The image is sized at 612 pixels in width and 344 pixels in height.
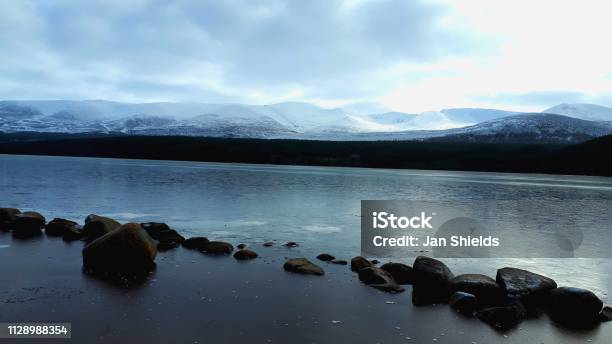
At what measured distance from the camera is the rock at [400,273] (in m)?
18.7

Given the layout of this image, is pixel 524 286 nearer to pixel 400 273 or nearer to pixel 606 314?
pixel 606 314

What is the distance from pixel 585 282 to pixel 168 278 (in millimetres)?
17430

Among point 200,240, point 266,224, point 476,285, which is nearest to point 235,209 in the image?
point 266,224

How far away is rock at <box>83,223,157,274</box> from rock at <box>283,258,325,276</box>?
19.4 feet

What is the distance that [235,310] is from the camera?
14703mm

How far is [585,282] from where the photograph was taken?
1950 centimetres

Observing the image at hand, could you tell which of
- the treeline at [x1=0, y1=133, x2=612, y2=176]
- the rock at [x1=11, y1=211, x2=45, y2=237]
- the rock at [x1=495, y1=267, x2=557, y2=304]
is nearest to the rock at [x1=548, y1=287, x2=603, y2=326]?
the rock at [x1=495, y1=267, x2=557, y2=304]

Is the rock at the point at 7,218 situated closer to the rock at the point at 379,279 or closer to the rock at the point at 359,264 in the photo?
the rock at the point at 359,264

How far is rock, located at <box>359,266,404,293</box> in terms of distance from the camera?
1752 cm

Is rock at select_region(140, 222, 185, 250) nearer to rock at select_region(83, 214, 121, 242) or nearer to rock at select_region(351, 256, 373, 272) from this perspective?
rock at select_region(83, 214, 121, 242)

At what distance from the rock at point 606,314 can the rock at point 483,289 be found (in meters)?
3.00

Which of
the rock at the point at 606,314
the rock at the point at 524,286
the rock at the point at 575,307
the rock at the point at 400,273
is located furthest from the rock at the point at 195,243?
the rock at the point at 606,314

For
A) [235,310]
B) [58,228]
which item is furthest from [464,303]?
[58,228]

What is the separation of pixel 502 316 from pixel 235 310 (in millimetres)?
8490
